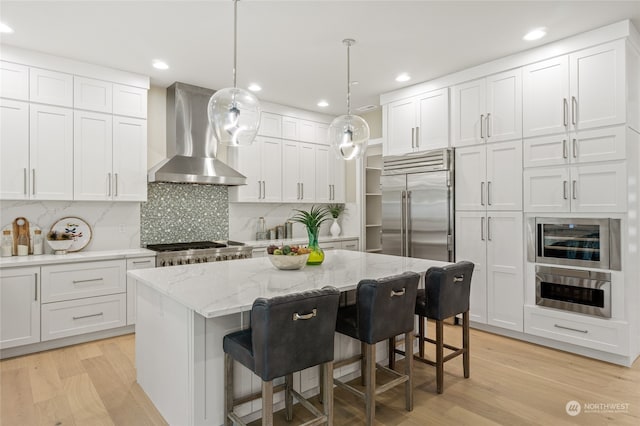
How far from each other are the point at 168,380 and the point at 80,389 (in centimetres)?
101

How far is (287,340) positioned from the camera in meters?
1.79

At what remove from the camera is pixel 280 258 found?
8.91ft

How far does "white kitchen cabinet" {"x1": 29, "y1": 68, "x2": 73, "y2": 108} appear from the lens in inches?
141

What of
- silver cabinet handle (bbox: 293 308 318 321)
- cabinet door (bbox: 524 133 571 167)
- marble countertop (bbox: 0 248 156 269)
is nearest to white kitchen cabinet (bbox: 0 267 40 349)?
marble countertop (bbox: 0 248 156 269)

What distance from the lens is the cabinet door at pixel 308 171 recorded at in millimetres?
5746

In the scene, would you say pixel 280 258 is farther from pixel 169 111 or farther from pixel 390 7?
pixel 169 111

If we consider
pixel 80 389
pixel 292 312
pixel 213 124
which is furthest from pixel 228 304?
pixel 80 389

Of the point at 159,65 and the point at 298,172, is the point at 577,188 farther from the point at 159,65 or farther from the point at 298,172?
the point at 159,65

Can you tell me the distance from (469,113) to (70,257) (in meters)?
4.37

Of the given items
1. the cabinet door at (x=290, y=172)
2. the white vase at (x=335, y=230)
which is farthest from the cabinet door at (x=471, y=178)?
A: the cabinet door at (x=290, y=172)

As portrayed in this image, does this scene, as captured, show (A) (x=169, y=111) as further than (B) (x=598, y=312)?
Yes

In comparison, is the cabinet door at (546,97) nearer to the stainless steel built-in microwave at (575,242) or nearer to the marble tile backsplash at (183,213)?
the stainless steel built-in microwave at (575,242)

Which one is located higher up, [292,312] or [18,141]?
[18,141]

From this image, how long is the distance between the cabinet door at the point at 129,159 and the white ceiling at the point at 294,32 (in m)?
0.62
